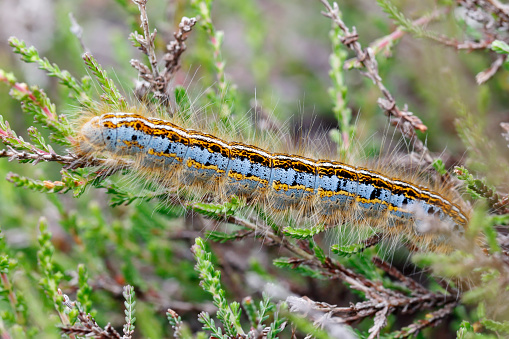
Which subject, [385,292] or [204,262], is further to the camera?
[385,292]

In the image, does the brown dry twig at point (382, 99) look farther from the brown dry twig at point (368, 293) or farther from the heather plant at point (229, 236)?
the brown dry twig at point (368, 293)

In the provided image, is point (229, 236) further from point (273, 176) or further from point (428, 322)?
point (428, 322)

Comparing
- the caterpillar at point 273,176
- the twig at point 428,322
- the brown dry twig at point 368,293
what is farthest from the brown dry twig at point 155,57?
the twig at point 428,322

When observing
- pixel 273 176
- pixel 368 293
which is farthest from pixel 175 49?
pixel 368 293

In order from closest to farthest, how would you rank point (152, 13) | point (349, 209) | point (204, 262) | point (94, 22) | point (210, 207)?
point (204, 262) < point (210, 207) < point (349, 209) < point (152, 13) < point (94, 22)

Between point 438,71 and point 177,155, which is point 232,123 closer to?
point 177,155

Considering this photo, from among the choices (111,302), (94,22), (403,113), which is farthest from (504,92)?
(94,22)

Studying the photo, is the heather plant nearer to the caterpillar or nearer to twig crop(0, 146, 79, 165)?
twig crop(0, 146, 79, 165)

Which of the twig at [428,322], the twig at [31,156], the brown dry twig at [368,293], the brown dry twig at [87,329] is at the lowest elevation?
the twig at [428,322]
